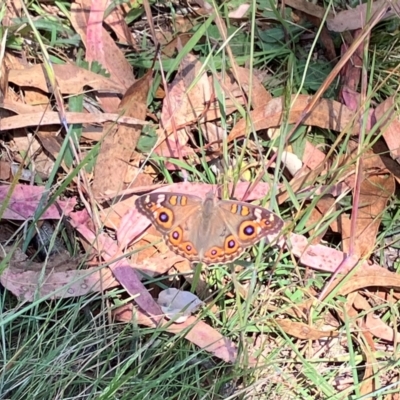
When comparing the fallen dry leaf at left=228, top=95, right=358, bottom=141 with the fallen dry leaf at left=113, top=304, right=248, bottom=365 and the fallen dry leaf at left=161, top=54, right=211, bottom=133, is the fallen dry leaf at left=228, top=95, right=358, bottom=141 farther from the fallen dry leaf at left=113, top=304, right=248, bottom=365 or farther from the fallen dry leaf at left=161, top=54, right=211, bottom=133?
the fallen dry leaf at left=113, top=304, right=248, bottom=365

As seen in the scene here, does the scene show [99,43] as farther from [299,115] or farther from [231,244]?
[231,244]

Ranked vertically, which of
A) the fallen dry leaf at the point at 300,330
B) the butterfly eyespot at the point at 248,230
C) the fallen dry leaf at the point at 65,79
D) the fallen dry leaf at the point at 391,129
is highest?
the fallen dry leaf at the point at 65,79

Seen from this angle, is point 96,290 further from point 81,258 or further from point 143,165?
point 143,165

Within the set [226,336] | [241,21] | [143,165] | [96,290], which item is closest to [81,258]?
[96,290]

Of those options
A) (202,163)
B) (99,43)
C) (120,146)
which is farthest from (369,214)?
(99,43)

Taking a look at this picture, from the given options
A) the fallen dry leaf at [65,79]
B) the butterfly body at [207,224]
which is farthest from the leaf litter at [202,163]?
the butterfly body at [207,224]

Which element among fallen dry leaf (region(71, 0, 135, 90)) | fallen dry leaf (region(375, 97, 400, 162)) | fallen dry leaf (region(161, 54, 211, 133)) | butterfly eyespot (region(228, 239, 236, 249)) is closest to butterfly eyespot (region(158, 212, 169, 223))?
butterfly eyespot (region(228, 239, 236, 249))

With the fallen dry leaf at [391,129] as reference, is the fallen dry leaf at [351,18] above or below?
above

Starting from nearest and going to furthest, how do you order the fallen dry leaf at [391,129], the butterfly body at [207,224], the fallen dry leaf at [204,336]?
1. the butterfly body at [207,224]
2. the fallen dry leaf at [204,336]
3. the fallen dry leaf at [391,129]

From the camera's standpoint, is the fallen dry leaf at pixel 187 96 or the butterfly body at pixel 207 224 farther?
the fallen dry leaf at pixel 187 96

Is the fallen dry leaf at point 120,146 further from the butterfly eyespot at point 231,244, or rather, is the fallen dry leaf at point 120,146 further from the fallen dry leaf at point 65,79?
the butterfly eyespot at point 231,244
